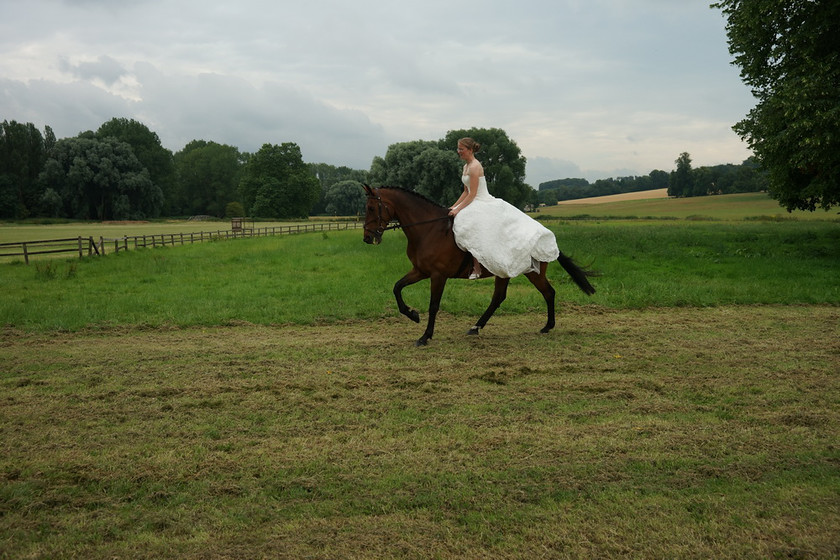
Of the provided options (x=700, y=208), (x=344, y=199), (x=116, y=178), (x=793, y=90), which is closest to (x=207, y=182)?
(x=344, y=199)

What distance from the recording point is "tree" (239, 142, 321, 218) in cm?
7969

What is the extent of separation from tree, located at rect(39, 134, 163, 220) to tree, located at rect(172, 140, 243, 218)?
908 inches

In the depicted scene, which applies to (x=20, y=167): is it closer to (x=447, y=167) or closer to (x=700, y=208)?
(x=447, y=167)

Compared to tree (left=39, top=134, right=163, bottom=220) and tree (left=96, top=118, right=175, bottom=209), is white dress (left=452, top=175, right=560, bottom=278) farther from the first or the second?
tree (left=96, top=118, right=175, bottom=209)

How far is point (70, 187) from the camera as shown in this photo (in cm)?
6612

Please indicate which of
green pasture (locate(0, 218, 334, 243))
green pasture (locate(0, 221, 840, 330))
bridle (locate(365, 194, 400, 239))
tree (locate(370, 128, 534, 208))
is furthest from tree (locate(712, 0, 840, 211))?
green pasture (locate(0, 218, 334, 243))

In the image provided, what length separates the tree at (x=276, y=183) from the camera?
261ft

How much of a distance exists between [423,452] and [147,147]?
8975 centimetres

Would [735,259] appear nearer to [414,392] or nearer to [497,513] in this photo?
[414,392]

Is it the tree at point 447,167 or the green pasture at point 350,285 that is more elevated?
the tree at point 447,167

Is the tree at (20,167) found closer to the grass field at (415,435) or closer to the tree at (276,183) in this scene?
the tree at (276,183)

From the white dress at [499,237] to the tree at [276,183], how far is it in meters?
74.1

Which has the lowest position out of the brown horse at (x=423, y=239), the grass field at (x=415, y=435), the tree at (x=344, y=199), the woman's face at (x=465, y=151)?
the grass field at (x=415, y=435)

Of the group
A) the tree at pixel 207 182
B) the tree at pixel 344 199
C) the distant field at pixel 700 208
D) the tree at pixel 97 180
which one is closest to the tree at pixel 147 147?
the tree at pixel 97 180
